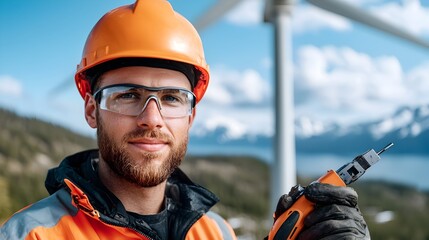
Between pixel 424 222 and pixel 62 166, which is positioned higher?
pixel 62 166

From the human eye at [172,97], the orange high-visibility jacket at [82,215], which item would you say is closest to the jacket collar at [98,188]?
the orange high-visibility jacket at [82,215]

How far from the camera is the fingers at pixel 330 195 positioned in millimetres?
3430

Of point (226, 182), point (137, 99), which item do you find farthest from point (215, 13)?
point (226, 182)

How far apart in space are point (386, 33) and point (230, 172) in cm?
10954

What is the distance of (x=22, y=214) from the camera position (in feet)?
11.6

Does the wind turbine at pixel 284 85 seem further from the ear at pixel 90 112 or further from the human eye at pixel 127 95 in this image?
the human eye at pixel 127 95

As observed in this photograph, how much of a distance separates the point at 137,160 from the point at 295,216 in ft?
3.36

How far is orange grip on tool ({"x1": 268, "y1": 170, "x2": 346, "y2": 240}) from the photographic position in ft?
11.5

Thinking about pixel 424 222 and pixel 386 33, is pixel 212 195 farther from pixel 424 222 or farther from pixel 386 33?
pixel 424 222

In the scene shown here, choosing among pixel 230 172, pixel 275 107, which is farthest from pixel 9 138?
pixel 275 107

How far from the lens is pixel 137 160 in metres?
3.68

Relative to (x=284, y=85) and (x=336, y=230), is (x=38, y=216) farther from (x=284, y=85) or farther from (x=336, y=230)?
(x=284, y=85)

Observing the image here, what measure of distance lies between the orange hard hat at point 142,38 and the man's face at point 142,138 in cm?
15

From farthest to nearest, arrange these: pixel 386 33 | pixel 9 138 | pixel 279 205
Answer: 1. pixel 9 138
2. pixel 386 33
3. pixel 279 205
